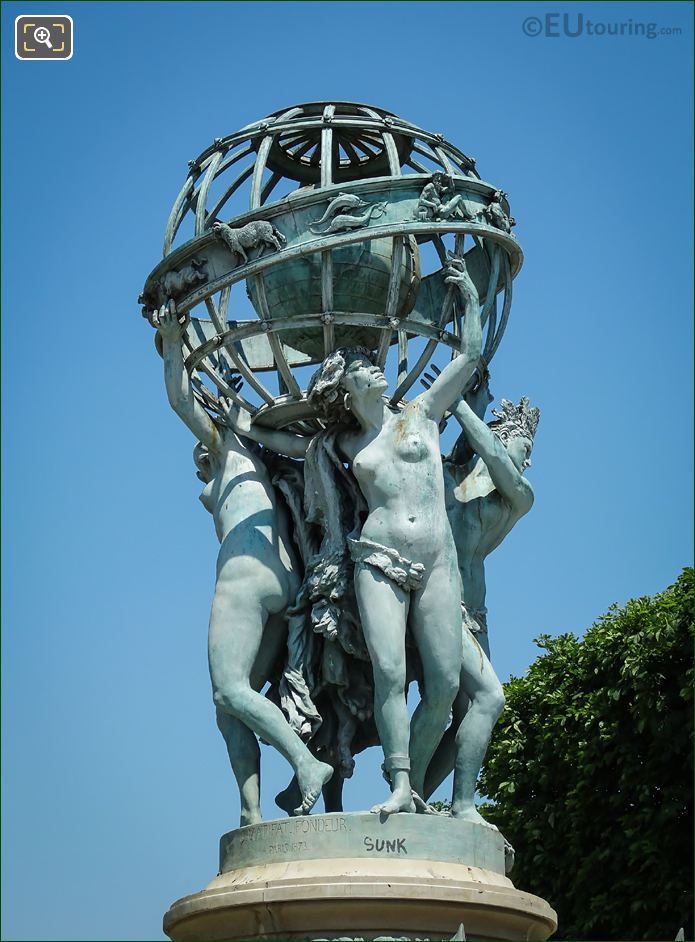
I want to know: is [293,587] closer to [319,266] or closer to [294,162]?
[319,266]

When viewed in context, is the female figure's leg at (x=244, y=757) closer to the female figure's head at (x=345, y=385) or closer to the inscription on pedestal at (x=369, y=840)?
the inscription on pedestal at (x=369, y=840)

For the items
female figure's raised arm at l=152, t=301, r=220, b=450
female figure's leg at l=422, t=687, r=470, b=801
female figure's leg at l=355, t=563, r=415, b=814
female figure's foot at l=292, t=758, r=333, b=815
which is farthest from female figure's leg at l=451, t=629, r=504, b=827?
female figure's raised arm at l=152, t=301, r=220, b=450

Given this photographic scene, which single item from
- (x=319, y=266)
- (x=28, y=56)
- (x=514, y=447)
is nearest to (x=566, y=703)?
(x=514, y=447)

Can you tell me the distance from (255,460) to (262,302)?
60.6 inches

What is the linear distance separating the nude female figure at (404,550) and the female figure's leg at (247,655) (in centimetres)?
74

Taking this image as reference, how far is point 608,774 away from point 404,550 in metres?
10.2

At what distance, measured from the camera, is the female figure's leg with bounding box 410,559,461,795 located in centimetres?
1341

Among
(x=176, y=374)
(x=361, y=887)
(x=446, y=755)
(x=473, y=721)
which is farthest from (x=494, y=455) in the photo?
(x=361, y=887)

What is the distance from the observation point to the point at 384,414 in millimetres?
13930

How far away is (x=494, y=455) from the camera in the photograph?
47.0 ft

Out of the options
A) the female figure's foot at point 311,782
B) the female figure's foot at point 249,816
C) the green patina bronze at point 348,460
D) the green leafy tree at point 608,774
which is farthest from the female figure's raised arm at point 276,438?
the green leafy tree at point 608,774

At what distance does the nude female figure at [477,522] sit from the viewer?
13766 mm

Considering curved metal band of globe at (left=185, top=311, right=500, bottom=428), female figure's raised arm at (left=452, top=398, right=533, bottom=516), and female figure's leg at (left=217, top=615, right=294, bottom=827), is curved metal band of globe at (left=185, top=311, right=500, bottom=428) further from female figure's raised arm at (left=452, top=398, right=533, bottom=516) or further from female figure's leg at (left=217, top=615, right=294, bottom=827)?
female figure's leg at (left=217, top=615, right=294, bottom=827)

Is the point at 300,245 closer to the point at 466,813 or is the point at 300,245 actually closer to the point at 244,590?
the point at 244,590
